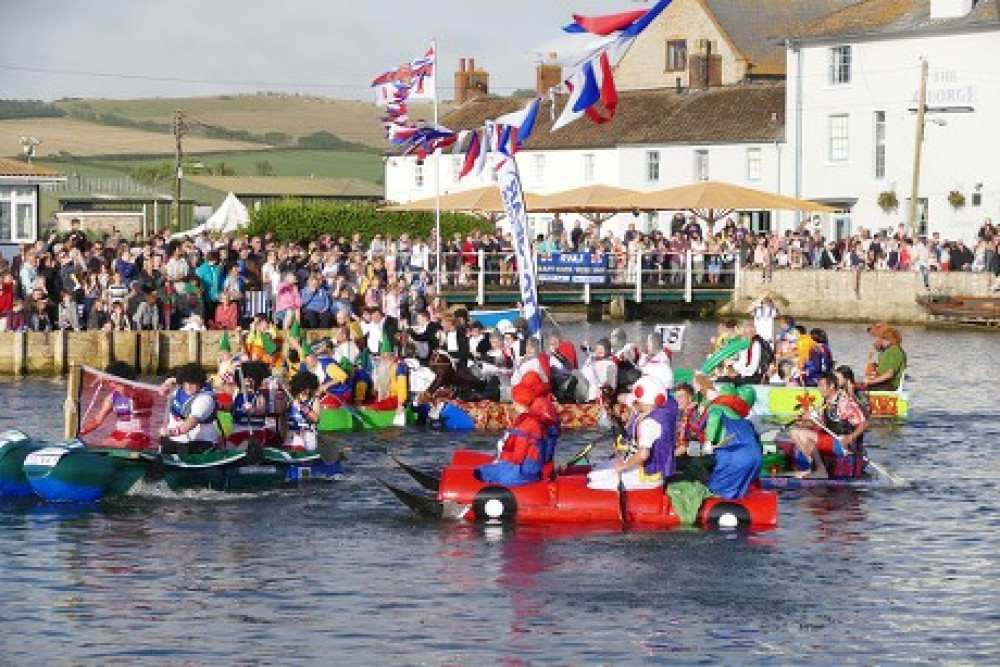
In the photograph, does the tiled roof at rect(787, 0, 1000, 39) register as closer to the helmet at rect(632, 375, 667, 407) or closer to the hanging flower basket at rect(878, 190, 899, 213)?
the hanging flower basket at rect(878, 190, 899, 213)

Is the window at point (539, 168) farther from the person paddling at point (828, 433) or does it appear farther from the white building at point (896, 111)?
the person paddling at point (828, 433)

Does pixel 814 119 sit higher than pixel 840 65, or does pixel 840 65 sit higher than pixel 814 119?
pixel 840 65

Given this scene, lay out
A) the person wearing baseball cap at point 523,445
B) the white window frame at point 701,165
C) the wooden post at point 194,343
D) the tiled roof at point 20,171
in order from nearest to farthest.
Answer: the person wearing baseball cap at point 523,445 → the wooden post at point 194,343 → the tiled roof at point 20,171 → the white window frame at point 701,165

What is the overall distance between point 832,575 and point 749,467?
160 cm

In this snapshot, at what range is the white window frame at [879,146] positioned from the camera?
2596 inches

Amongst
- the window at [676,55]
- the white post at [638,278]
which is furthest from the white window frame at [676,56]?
the white post at [638,278]

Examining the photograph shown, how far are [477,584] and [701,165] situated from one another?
54.0 metres

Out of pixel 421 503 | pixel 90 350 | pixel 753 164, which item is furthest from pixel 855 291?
pixel 421 503

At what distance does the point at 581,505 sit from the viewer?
2147 cm

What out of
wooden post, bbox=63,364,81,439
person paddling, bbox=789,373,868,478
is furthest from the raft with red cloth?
wooden post, bbox=63,364,81,439

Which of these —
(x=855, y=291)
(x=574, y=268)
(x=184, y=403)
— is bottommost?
(x=184, y=403)

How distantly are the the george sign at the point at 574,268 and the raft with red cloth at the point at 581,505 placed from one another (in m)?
33.2

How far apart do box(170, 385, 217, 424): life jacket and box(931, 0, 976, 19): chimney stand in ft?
148

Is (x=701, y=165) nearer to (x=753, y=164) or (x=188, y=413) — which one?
(x=753, y=164)
